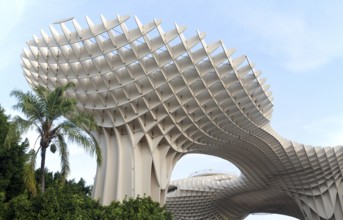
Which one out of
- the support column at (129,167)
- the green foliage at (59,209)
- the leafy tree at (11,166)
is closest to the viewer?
the green foliage at (59,209)

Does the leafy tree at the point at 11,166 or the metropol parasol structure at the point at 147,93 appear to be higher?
the metropol parasol structure at the point at 147,93

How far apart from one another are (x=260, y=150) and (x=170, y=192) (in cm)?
2415

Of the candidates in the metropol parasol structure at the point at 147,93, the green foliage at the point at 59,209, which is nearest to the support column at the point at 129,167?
the metropol parasol structure at the point at 147,93

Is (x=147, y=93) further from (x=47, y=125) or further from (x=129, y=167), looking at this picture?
(x=47, y=125)

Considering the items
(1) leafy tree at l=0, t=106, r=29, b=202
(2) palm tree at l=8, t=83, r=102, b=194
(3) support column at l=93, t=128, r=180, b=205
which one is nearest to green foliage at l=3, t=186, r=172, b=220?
(2) palm tree at l=8, t=83, r=102, b=194

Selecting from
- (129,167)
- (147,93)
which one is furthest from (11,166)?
(147,93)

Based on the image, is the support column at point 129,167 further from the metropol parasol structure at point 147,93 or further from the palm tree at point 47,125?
the palm tree at point 47,125

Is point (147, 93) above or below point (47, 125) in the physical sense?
above

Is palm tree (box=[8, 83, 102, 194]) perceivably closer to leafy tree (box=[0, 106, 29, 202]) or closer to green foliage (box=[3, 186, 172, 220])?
green foliage (box=[3, 186, 172, 220])

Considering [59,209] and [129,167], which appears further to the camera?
[129,167]

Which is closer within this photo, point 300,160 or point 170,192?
point 300,160

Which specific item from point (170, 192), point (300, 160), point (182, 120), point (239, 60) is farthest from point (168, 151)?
point (170, 192)

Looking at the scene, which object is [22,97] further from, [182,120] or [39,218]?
[182,120]

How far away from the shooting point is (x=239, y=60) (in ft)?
107
